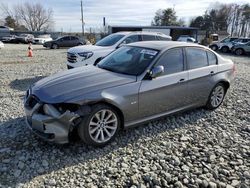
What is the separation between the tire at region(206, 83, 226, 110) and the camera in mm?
5412

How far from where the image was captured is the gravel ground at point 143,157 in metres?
3.11

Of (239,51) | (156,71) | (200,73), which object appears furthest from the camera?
(239,51)

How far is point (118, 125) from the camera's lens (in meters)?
3.92

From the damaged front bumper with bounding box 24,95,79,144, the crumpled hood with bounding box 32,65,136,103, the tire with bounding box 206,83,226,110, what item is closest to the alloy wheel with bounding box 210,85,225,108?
the tire with bounding box 206,83,226,110

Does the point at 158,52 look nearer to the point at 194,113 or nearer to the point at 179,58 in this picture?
the point at 179,58

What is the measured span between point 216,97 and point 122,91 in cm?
277

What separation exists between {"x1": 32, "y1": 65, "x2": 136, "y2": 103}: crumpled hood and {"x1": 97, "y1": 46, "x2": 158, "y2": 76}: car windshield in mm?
203

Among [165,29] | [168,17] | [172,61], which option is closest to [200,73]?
[172,61]

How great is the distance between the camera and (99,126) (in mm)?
3715

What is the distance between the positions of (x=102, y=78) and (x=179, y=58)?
162cm

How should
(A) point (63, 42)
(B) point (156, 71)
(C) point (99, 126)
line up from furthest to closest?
(A) point (63, 42) → (B) point (156, 71) → (C) point (99, 126)

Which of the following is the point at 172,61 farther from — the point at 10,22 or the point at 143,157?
the point at 10,22

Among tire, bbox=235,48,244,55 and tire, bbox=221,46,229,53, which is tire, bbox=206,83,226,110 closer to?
tire, bbox=235,48,244,55

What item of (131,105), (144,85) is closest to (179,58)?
(144,85)
